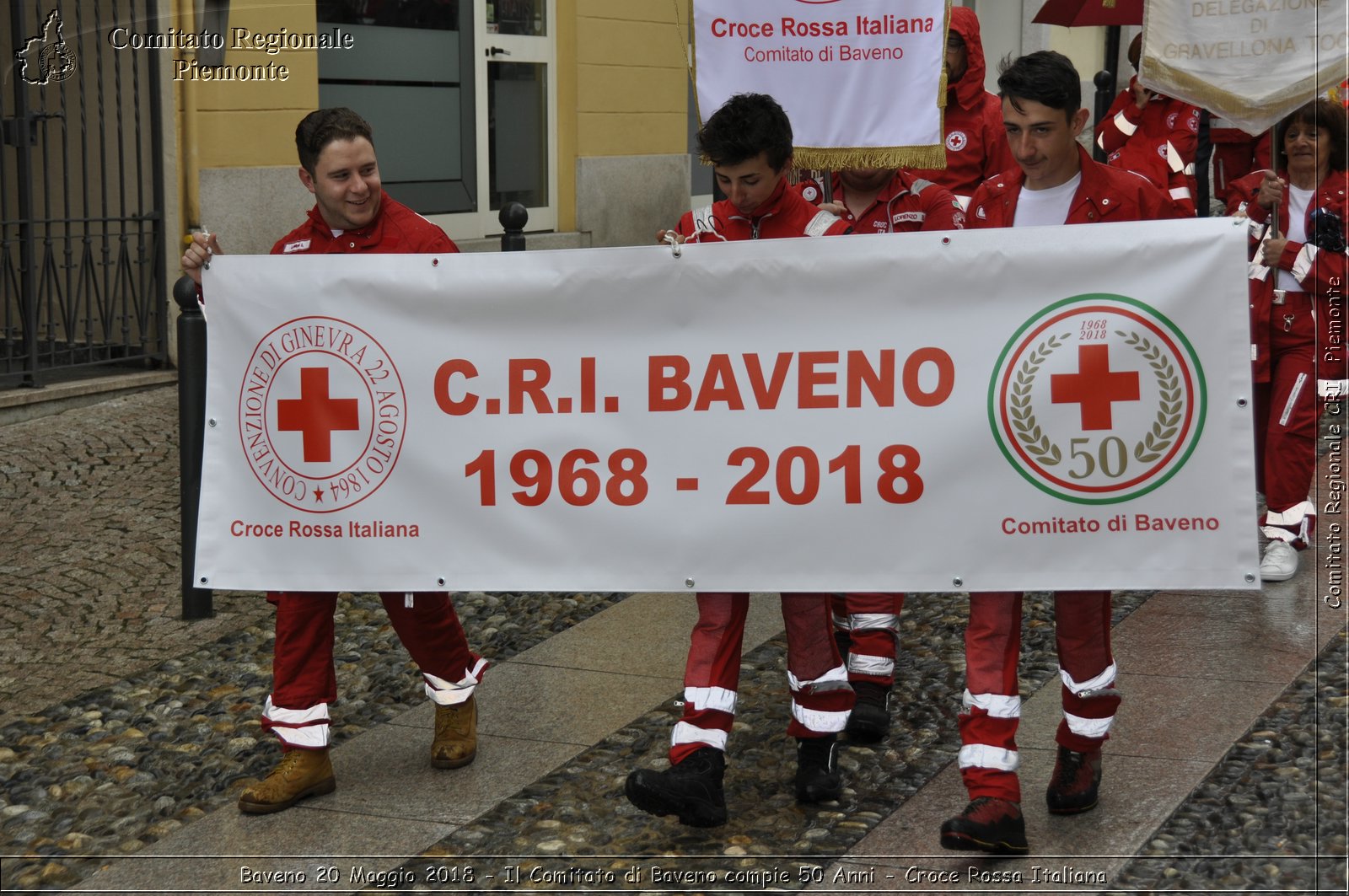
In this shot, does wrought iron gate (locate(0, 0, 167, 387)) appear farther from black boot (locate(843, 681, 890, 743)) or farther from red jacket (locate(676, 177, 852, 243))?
black boot (locate(843, 681, 890, 743))

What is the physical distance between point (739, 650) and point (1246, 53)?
8.48ft

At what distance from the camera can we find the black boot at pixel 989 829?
13.4 feet

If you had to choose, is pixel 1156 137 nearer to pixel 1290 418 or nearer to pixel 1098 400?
pixel 1290 418

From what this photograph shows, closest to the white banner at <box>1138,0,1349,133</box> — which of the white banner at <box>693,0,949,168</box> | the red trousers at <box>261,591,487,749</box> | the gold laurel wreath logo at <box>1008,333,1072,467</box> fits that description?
the white banner at <box>693,0,949,168</box>

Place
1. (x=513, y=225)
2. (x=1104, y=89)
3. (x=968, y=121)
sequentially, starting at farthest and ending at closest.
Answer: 1. (x=1104, y=89)
2. (x=513, y=225)
3. (x=968, y=121)

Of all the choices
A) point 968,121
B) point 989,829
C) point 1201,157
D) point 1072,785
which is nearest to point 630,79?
point 1201,157

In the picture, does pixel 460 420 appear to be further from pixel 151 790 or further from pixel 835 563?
pixel 151 790

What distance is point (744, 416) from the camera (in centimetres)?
437

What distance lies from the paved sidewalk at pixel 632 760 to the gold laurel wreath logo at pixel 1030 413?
98cm

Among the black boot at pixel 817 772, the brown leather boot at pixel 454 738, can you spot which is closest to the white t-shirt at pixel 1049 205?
the black boot at pixel 817 772

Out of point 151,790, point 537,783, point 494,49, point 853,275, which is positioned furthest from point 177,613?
point 494,49

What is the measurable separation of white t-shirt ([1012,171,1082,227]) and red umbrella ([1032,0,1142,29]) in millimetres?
7335

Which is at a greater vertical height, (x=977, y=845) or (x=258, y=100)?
(x=258, y=100)

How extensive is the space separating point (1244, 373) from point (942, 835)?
4.46ft
